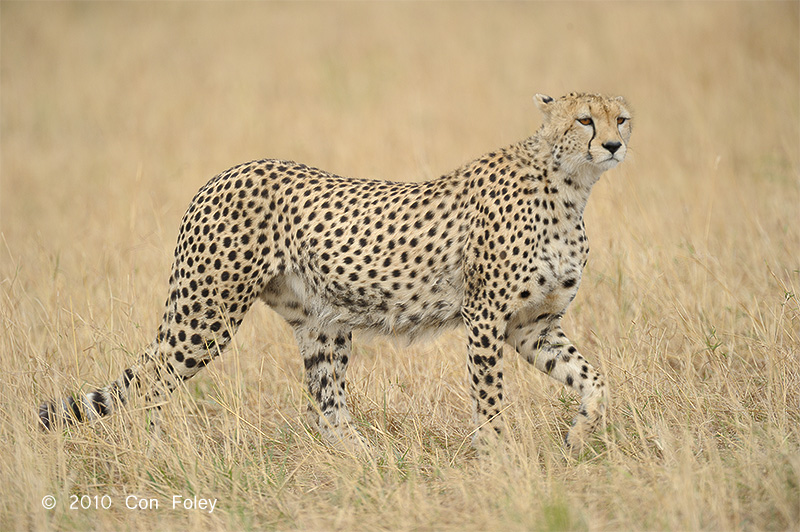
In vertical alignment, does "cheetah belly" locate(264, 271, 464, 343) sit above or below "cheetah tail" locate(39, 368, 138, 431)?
above

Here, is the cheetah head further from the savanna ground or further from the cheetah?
the savanna ground

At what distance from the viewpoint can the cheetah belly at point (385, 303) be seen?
3.83 metres

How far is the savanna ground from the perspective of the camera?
3.27 metres

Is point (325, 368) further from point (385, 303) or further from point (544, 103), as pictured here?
point (544, 103)

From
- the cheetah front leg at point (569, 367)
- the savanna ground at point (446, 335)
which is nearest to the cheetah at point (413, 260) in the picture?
the cheetah front leg at point (569, 367)

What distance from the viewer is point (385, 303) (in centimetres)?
388

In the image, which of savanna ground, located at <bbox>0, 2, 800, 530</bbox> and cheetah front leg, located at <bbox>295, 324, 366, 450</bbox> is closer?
savanna ground, located at <bbox>0, 2, 800, 530</bbox>

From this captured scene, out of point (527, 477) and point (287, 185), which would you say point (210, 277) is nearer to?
point (287, 185)

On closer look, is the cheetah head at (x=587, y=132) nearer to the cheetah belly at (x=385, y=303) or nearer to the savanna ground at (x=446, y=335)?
the cheetah belly at (x=385, y=303)

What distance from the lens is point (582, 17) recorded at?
497 inches

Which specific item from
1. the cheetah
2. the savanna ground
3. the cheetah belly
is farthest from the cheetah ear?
the savanna ground

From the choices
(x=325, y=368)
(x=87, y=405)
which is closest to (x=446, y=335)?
(x=325, y=368)

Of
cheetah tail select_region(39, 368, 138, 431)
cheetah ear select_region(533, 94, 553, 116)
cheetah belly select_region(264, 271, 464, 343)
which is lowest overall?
cheetah tail select_region(39, 368, 138, 431)

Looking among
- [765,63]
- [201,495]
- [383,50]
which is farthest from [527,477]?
[383,50]
